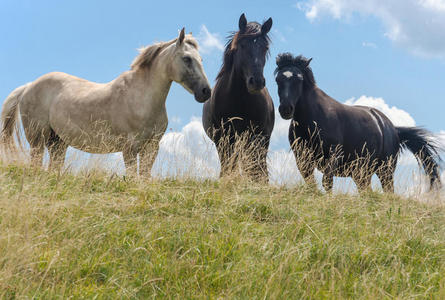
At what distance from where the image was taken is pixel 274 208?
5855 millimetres

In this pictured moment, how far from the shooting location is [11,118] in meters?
9.14

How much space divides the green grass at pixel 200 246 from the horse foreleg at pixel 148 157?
1.97 ft

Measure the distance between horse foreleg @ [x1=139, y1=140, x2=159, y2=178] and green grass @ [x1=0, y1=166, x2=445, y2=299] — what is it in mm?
600

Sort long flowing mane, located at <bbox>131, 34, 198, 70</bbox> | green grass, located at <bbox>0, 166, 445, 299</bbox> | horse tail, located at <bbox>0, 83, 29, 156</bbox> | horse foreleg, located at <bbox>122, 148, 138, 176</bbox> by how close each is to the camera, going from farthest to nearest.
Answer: horse tail, located at <bbox>0, 83, 29, 156</bbox> → long flowing mane, located at <bbox>131, 34, 198, 70</bbox> → horse foreleg, located at <bbox>122, 148, 138, 176</bbox> → green grass, located at <bbox>0, 166, 445, 299</bbox>

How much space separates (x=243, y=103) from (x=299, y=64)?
5.65 ft

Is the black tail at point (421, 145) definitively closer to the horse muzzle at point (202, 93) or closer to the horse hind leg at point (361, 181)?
the horse hind leg at point (361, 181)

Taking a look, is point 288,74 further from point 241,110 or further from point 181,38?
point 181,38

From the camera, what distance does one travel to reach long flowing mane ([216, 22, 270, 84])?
7.86 meters

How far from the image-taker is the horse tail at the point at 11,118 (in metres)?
8.91

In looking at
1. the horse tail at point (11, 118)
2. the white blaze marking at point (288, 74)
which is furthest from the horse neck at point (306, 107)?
the horse tail at point (11, 118)

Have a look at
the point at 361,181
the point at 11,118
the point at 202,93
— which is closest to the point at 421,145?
the point at 361,181

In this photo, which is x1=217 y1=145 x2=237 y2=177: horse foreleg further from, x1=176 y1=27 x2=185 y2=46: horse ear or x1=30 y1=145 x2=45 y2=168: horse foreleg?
x1=30 y1=145 x2=45 y2=168: horse foreleg

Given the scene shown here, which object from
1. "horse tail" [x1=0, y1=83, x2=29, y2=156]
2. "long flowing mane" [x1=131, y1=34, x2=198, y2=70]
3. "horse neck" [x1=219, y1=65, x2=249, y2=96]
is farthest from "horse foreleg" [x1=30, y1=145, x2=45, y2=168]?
"horse neck" [x1=219, y1=65, x2=249, y2=96]

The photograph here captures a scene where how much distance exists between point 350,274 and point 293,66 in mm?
5119
